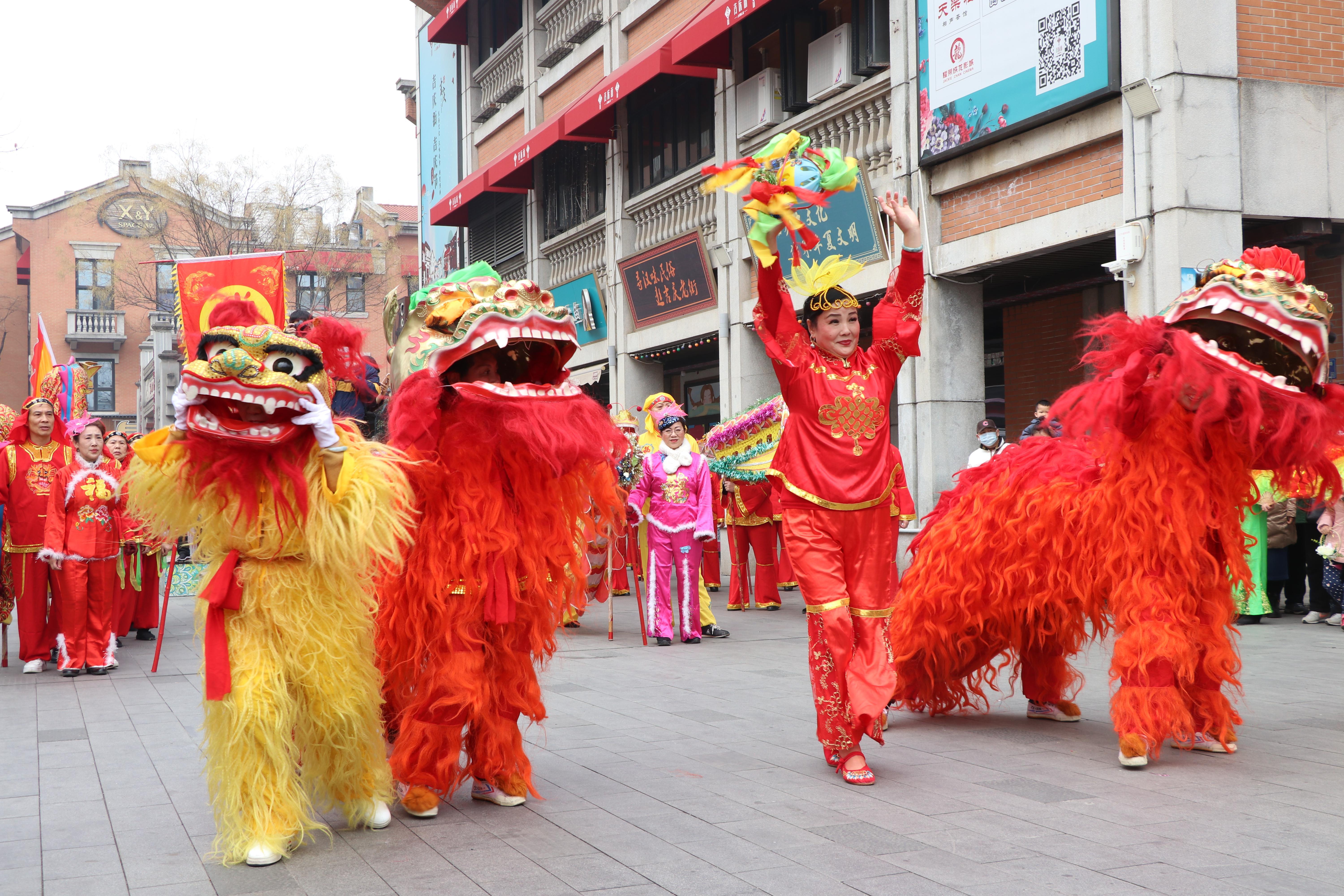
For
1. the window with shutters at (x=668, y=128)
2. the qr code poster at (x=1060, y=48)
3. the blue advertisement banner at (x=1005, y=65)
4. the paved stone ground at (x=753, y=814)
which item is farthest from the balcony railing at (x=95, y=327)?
the paved stone ground at (x=753, y=814)

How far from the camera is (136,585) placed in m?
10.5

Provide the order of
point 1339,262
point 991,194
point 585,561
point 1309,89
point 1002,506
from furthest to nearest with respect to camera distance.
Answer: point 991,194
point 1339,262
point 1309,89
point 1002,506
point 585,561

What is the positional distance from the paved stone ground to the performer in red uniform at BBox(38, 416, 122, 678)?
70.7 inches

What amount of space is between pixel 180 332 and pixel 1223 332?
4.75 meters

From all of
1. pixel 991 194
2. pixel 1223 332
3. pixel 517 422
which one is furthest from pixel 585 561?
pixel 991 194

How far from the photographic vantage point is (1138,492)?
5.21 metres

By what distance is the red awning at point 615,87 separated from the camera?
51.1 feet

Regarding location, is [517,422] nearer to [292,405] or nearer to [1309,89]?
[292,405]

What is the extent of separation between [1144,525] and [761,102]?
10942mm

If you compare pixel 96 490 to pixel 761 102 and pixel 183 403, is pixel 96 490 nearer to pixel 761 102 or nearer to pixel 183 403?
pixel 183 403

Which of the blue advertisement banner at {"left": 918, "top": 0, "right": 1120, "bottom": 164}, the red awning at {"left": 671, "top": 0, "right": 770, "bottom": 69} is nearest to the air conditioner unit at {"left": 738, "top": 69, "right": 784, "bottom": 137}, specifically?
the red awning at {"left": 671, "top": 0, "right": 770, "bottom": 69}

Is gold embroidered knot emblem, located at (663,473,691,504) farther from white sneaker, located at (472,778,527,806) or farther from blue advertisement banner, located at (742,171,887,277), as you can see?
white sneaker, located at (472,778,527,806)

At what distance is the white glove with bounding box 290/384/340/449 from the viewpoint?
4.08m

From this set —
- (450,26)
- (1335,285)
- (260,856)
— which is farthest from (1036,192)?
(450,26)
